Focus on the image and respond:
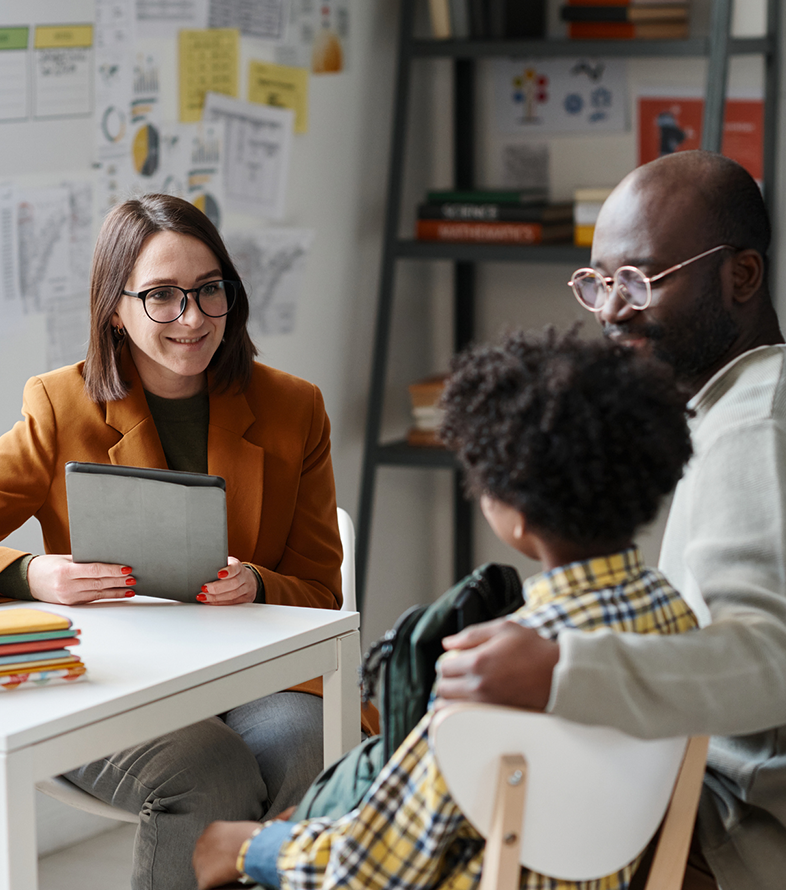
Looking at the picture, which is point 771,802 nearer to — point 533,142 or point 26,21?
point 26,21

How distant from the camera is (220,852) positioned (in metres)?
1.17

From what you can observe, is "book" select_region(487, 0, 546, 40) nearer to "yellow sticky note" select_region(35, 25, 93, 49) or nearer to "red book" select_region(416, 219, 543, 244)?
"red book" select_region(416, 219, 543, 244)

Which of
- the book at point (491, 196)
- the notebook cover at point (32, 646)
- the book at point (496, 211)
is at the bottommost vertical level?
the notebook cover at point (32, 646)

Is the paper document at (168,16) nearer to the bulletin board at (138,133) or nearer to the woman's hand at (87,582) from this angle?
the bulletin board at (138,133)

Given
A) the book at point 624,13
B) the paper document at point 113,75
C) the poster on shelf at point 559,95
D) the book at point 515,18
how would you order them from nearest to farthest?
the paper document at point 113,75 < the book at point 624,13 < the book at point 515,18 < the poster on shelf at point 559,95

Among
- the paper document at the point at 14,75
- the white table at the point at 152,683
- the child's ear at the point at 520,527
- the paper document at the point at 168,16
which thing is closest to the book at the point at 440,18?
the paper document at the point at 168,16

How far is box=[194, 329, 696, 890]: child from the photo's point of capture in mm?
987

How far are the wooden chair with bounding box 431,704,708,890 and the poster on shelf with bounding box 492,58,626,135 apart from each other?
256cm

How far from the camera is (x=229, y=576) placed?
5.26 ft

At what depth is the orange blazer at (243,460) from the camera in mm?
1791

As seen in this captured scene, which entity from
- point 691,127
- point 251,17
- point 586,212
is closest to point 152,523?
point 251,17

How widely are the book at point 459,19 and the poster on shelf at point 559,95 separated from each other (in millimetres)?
236

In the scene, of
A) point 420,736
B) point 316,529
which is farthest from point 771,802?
point 316,529

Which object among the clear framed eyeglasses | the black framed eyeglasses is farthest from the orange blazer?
the clear framed eyeglasses
